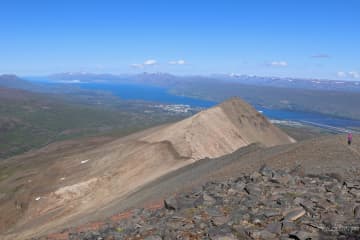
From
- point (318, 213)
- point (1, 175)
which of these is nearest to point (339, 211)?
point (318, 213)

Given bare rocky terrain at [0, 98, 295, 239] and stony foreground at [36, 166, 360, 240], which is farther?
bare rocky terrain at [0, 98, 295, 239]

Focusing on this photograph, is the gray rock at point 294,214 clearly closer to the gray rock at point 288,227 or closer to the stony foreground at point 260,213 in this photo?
the stony foreground at point 260,213

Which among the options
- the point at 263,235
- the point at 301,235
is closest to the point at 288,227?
the point at 301,235

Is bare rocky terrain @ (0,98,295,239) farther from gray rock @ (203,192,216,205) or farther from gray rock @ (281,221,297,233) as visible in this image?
gray rock @ (281,221,297,233)

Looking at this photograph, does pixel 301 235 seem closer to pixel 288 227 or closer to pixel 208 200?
pixel 288 227

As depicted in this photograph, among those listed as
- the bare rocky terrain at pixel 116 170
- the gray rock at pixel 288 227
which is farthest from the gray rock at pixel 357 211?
the bare rocky terrain at pixel 116 170

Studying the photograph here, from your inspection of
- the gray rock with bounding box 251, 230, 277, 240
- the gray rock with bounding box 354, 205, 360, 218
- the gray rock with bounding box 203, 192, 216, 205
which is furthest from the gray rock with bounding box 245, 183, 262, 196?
the gray rock with bounding box 251, 230, 277, 240

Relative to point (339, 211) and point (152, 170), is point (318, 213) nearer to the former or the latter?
point (339, 211)
